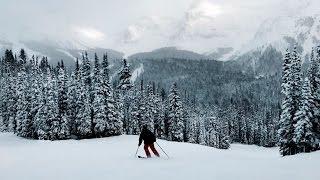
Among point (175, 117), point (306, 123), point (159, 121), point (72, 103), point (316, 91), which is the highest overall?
point (72, 103)

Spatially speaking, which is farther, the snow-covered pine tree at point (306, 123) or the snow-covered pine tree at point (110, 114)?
the snow-covered pine tree at point (110, 114)

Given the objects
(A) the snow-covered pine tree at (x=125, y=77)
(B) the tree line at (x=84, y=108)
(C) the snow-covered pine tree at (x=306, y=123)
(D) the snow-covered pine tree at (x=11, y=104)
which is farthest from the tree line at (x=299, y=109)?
(D) the snow-covered pine tree at (x=11, y=104)

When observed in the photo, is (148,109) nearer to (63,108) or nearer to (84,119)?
(63,108)

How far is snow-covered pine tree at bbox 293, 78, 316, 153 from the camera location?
47250 millimetres

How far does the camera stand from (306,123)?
47406mm

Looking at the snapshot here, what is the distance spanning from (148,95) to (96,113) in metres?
18.3

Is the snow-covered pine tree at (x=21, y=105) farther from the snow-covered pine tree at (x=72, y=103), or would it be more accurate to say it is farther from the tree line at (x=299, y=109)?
the tree line at (x=299, y=109)

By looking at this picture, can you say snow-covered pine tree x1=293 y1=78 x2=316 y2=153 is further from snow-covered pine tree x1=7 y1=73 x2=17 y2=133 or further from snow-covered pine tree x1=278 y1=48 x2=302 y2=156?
snow-covered pine tree x1=7 y1=73 x2=17 y2=133

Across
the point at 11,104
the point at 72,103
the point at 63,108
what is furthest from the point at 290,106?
the point at 11,104

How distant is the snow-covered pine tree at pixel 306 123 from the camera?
47.2 meters

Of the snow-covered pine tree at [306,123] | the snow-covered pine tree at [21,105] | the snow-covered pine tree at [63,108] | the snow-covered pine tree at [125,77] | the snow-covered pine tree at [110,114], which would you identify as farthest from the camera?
the snow-covered pine tree at [21,105]

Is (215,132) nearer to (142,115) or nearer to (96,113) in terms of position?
(142,115)

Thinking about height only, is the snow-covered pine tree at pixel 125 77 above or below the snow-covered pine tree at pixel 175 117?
above

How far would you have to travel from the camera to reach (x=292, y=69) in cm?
5275
